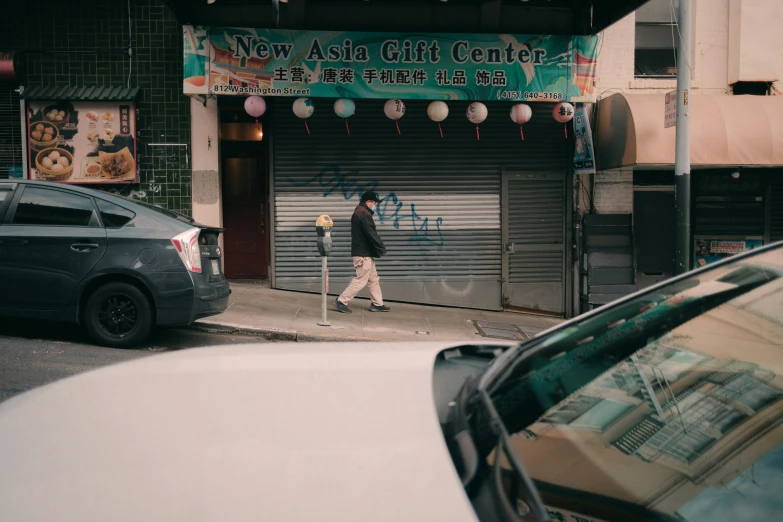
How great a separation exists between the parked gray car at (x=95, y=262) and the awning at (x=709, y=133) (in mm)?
7373

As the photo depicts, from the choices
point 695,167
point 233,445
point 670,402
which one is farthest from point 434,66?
point 233,445

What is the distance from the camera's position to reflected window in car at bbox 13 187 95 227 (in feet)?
25.2

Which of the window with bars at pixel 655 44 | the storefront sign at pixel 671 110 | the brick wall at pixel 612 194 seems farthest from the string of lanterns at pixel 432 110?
the window with bars at pixel 655 44

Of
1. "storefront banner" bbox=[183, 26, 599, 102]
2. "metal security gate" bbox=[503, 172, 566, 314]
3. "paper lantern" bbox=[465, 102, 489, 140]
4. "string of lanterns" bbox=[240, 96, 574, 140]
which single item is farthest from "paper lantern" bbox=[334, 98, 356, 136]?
"metal security gate" bbox=[503, 172, 566, 314]

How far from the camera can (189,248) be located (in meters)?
7.77

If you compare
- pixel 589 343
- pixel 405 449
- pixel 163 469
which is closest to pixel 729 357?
pixel 589 343

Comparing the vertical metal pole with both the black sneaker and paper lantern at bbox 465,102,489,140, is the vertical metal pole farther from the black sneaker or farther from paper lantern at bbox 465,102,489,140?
the black sneaker

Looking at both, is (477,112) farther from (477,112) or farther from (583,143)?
(583,143)

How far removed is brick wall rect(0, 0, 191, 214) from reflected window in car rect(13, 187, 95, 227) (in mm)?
4687

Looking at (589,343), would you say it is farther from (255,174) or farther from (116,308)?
(255,174)

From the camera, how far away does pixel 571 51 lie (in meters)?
11.8

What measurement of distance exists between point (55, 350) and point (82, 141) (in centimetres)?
597

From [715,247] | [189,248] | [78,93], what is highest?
[78,93]

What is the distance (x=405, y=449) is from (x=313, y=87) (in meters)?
10.9
